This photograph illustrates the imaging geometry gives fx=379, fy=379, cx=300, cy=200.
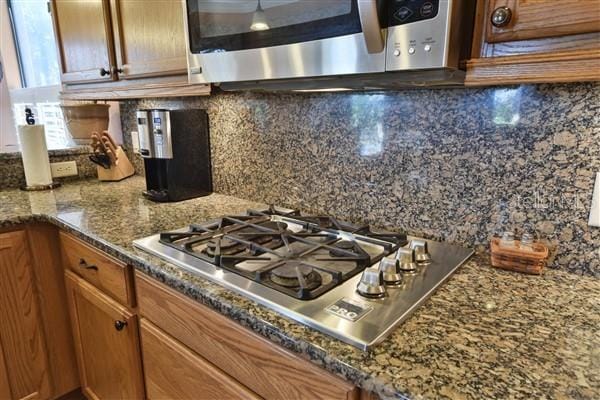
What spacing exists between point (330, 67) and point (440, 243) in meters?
0.56

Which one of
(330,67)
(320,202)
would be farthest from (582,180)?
(320,202)

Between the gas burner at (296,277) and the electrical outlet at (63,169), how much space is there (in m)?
1.61

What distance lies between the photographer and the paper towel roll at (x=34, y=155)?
5.58 ft

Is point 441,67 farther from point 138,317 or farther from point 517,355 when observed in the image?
point 138,317

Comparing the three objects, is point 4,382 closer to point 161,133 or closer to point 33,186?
point 33,186

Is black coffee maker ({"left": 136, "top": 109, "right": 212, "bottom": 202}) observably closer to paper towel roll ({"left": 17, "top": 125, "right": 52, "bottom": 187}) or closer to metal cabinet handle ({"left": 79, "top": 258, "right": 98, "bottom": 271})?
metal cabinet handle ({"left": 79, "top": 258, "right": 98, "bottom": 271})

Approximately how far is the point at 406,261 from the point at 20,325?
4.72 feet

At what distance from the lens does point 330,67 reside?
0.82 meters

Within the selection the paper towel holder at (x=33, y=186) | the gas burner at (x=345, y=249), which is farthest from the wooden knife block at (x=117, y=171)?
the gas burner at (x=345, y=249)

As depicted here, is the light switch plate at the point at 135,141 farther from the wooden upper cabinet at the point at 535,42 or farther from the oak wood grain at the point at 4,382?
the wooden upper cabinet at the point at 535,42

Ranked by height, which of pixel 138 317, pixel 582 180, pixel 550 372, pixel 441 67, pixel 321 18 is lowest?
pixel 138 317

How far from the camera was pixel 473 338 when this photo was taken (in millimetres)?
623

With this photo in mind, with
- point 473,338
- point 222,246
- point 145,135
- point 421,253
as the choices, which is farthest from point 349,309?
point 145,135

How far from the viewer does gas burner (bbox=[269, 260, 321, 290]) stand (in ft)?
2.54
